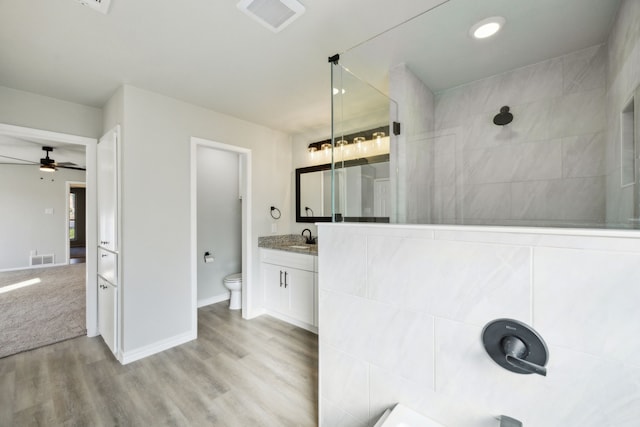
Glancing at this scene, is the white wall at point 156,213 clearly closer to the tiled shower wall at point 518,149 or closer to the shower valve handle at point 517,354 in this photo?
the tiled shower wall at point 518,149

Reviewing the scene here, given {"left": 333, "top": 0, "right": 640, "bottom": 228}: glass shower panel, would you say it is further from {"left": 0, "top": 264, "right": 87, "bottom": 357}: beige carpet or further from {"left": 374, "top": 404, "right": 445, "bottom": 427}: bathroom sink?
{"left": 0, "top": 264, "right": 87, "bottom": 357}: beige carpet

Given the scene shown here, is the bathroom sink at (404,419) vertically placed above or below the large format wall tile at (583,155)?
below

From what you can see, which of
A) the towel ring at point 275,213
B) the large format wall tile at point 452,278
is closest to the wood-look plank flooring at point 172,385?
the large format wall tile at point 452,278

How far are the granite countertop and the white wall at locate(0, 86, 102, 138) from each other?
2188mm

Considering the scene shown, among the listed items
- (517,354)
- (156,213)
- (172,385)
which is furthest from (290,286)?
(517,354)

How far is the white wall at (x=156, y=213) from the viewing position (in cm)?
232

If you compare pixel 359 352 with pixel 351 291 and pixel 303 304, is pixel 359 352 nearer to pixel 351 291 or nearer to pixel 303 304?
pixel 351 291

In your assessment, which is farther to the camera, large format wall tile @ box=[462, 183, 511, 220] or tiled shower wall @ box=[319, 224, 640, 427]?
large format wall tile @ box=[462, 183, 511, 220]

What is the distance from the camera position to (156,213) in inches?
97.7

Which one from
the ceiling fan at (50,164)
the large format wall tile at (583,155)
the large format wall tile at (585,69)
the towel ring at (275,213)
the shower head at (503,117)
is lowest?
the towel ring at (275,213)

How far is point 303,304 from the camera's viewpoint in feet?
9.66

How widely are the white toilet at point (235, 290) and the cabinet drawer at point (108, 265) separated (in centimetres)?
129

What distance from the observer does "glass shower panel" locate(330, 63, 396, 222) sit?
1624 millimetres

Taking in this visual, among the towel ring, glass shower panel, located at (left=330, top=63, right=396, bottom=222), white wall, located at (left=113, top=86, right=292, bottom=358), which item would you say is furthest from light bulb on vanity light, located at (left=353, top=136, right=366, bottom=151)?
the towel ring
